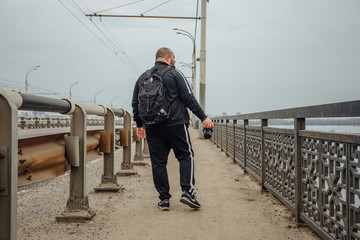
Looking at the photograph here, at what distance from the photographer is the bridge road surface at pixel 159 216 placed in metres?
3.55

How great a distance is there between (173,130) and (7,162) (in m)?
2.47

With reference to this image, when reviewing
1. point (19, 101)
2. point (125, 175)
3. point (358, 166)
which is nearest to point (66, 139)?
point (19, 101)

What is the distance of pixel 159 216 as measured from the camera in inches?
166

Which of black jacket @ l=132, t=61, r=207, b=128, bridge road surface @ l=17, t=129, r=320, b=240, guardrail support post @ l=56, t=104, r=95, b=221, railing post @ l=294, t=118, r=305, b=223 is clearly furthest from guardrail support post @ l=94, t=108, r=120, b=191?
railing post @ l=294, t=118, r=305, b=223

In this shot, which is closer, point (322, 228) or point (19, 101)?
point (19, 101)

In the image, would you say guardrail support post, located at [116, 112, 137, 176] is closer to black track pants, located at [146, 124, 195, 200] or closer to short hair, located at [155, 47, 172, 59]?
black track pants, located at [146, 124, 195, 200]

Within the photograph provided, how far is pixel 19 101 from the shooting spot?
2.61 meters

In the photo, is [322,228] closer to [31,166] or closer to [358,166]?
[358,166]

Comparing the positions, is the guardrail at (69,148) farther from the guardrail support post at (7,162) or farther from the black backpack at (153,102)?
the black backpack at (153,102)

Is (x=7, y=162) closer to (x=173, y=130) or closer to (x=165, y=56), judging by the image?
(x=173, y=130)

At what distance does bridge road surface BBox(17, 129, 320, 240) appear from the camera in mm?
3553

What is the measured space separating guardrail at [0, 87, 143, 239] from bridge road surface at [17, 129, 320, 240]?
25 cm

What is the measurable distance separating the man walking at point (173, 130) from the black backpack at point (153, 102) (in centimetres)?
8

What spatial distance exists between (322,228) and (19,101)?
8.67 ft
